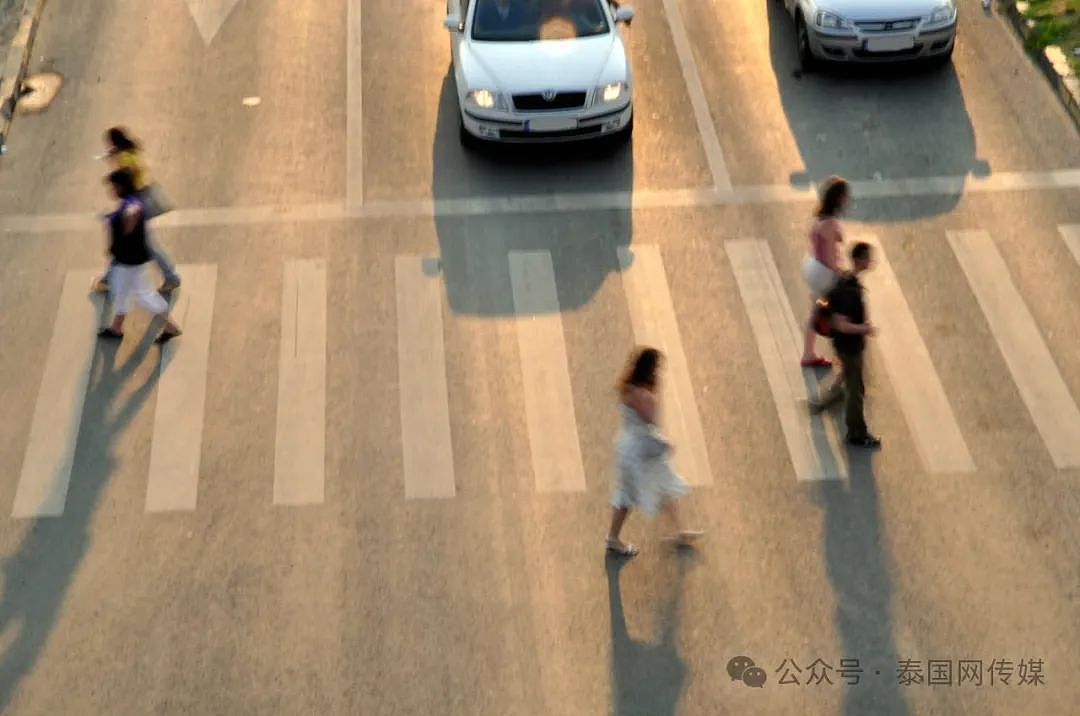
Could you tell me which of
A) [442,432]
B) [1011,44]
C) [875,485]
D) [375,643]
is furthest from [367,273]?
[1011,44]

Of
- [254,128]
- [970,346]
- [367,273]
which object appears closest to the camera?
[970,346]

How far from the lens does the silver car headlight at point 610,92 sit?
12422 millimetres

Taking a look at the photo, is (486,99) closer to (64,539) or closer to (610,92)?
(610,92)

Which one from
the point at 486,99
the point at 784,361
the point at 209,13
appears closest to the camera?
the point at 784,361

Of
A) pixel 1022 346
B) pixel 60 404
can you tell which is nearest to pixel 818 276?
pixel 1022 346

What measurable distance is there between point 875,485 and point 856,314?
131cm

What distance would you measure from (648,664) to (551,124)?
5.96 metres

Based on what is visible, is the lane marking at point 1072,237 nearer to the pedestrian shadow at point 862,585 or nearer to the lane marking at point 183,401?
the pedestrian shadow at point 862,585

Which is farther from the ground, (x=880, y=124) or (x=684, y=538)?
(x=684, y=538)

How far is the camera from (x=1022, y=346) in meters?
10.7

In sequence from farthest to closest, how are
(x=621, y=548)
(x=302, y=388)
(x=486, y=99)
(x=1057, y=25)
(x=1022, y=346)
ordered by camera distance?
(x=1057, y=25), (x=486, y=99), (x=1022, y=346), (x=302, y=388), (x=621, y=548)

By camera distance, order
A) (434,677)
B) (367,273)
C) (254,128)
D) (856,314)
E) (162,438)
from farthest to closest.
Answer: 1. (254,128)
2. (367,273)
3. (162,438)
4. (856,314)
5. (434,677)

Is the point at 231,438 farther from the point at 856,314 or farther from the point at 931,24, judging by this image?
the point at 931,24

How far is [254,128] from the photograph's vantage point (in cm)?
1359
